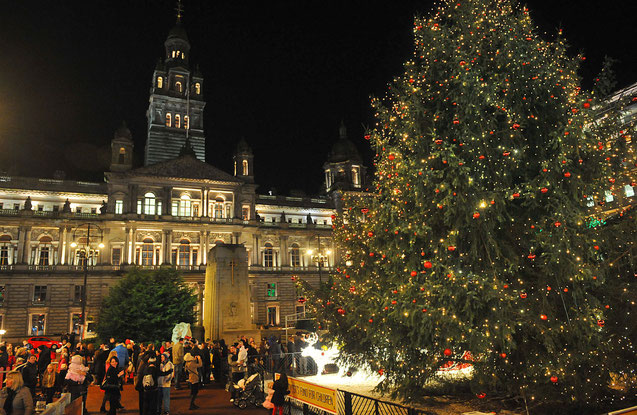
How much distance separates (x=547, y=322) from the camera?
927 centimetres

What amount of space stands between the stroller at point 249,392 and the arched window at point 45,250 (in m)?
40.4

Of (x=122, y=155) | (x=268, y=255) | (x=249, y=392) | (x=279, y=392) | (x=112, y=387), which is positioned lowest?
(x=249, y=392)

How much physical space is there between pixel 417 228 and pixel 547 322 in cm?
341

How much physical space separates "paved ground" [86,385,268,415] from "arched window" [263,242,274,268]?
37.2 meters

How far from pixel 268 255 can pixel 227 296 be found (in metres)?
32.7

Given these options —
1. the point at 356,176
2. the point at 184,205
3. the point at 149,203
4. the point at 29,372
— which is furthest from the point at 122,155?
the point at 29,372

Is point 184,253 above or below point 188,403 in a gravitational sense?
above

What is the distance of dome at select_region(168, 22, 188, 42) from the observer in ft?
204

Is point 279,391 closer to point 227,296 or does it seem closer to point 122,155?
point 227,296

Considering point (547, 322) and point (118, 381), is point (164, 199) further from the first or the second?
point (547, 322)

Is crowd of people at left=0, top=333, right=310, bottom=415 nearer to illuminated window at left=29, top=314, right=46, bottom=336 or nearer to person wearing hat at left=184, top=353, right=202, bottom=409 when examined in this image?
person wearing hat at left=184, top=353, right=202, bottom=409

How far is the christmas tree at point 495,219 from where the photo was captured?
29.2 ft

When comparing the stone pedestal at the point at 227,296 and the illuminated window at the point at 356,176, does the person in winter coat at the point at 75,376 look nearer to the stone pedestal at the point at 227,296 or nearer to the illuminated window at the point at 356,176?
the stone pedestal at the point at 227,296

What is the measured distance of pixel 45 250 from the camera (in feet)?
146
